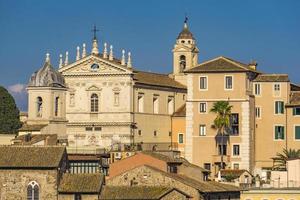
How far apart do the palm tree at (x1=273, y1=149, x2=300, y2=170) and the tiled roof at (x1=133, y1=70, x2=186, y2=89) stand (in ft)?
Answer: 43.1

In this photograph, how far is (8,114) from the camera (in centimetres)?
12419

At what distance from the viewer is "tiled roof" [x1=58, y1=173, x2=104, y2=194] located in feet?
251

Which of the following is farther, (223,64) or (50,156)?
(223,64)

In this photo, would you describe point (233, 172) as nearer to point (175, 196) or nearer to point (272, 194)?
point (272, 194)

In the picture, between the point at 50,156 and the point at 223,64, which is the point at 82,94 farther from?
the point at 50,156

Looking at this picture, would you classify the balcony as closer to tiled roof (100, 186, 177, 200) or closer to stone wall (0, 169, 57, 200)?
tiled roof (100, 186, 177, 200)

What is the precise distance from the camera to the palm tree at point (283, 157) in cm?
9594

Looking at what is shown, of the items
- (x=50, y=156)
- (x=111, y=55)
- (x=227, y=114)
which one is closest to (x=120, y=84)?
(x=111, y=55)

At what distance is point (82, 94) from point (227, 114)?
13.2 m

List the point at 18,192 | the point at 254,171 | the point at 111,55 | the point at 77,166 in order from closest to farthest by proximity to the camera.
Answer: the point at 18,192 < the point at 77,166 < the point at 254,171 < the point at 111,55

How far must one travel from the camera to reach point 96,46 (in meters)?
109

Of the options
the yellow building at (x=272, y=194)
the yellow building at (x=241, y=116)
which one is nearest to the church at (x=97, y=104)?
the yellow building at (x=241, y=116)

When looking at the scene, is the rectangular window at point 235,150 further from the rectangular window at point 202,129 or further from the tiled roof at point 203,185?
the tiled roof at point 203,185

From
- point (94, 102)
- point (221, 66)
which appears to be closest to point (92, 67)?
point (94, 102)
